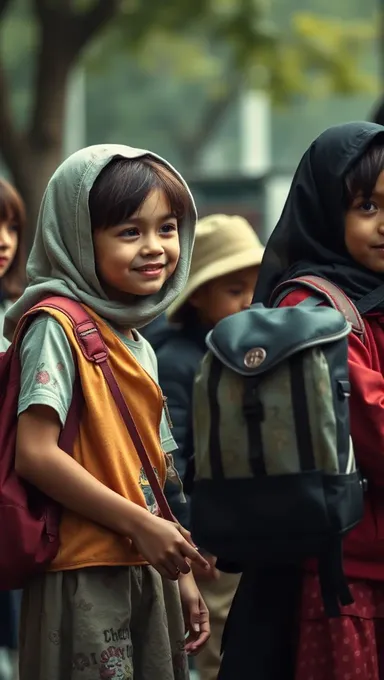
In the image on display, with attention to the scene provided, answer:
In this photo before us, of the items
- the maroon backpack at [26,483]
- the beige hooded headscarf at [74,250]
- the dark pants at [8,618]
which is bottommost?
the dark pants at [8,618]

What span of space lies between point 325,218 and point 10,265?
2.01 meters

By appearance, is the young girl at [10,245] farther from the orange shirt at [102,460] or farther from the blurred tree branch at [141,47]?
the blurred tree branch at [141,47]

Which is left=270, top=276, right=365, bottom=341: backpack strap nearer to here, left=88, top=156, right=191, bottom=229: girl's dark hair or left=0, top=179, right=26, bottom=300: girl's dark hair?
left=88, top=156, right=191, bottom=229: girl's dark hair

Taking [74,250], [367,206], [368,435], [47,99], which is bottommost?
[47,99]

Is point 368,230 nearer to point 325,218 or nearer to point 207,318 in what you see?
point 325,218

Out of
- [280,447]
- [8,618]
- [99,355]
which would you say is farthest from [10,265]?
[280,447]

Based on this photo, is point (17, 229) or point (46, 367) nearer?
point (46, 367)

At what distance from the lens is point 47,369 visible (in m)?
3.81

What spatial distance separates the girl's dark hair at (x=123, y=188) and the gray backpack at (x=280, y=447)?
0.60 metres

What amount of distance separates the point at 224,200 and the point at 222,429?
321 inches

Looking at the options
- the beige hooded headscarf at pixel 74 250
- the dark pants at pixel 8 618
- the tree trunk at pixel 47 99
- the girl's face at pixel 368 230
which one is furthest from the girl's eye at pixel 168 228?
the tree trunk at pixel 47 99

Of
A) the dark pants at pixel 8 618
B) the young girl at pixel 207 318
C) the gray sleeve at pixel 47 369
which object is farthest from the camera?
the dark pants at pixel 8 618

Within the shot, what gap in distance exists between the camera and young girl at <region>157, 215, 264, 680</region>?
212 inches

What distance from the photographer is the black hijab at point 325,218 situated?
3959 millimetres
